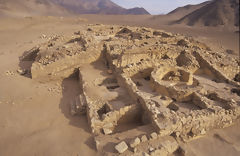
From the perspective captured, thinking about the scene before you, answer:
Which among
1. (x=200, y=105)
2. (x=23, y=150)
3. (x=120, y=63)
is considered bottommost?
(x=23, y=150)

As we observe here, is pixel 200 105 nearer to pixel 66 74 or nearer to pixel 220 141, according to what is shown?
pixel 220 141

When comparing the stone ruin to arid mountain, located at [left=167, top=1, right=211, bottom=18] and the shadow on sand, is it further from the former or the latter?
arid mountain, located at [left=167, top=1, right=211, bottom=18]

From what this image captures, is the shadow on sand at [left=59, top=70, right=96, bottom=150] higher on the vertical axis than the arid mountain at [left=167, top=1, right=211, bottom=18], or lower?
lower

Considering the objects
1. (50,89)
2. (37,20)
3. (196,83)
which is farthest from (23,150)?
(37,20)

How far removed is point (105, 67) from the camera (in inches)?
447

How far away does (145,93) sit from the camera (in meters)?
9.09

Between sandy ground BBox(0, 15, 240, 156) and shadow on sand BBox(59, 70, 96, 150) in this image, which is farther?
shadow on sand BBox(59, 70, 96, 150)

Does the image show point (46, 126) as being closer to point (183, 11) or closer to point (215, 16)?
point (215, 16)

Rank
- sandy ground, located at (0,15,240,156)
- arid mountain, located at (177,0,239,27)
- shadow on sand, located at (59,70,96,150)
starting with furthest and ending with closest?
arid mountain, located at (177,0,239,27) → shadow on sand, located at (59,70,96,150) → sandy ground, located at (0,15,240,156)

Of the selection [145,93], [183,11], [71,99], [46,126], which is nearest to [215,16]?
[183,11]

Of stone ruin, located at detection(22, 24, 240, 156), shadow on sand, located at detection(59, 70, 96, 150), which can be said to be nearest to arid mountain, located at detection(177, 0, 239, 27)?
stone ruin, located at detection(22, 24, 240, 156)

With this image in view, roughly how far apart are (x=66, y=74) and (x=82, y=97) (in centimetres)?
293

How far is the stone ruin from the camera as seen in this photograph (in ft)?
20.5

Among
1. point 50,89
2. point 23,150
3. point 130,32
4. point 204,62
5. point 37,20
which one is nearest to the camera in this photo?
point 23,150
